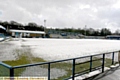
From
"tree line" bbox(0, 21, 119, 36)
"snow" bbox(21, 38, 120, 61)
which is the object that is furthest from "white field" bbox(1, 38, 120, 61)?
"tree line" bbox(0, 21, 119, 36)

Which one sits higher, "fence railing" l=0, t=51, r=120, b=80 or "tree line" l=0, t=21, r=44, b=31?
"tree line" l=0, t=21, r=44, b=31

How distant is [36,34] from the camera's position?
85.7 metres

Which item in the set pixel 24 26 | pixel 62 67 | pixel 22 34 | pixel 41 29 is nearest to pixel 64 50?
pixel 62 67

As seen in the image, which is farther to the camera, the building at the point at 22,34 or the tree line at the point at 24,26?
the tree line at the point at 24,26

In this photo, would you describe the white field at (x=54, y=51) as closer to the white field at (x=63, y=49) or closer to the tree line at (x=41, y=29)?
the white field at (x=63, y=49)

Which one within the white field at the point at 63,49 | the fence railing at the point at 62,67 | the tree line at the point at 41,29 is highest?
the tree line at the point at 41,29

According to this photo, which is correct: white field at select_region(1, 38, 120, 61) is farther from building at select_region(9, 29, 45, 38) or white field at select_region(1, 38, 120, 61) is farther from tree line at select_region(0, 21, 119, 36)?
tree line at select_region(0, 21, 119, 36)

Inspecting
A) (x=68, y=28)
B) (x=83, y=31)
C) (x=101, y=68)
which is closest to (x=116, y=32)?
(x=83, y=31)

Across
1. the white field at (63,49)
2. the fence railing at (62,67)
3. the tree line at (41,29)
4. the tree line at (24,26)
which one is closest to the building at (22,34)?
the tree line at (41,29)

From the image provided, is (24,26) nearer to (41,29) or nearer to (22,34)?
(41,29)

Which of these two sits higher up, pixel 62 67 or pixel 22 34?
pixel 22 34

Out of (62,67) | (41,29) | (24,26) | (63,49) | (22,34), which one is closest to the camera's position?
(62,67)

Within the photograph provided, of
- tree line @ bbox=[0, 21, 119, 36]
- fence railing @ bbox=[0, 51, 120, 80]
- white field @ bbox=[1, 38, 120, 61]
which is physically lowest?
white field @ bbox=[1, 38, 120, 61]

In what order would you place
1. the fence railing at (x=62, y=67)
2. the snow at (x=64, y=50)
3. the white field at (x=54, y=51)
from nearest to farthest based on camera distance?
1. the fence railing at (x=62, y=67)
2. the white field at (x=54, y=51)
3. the snow at (x=64, y=50)
